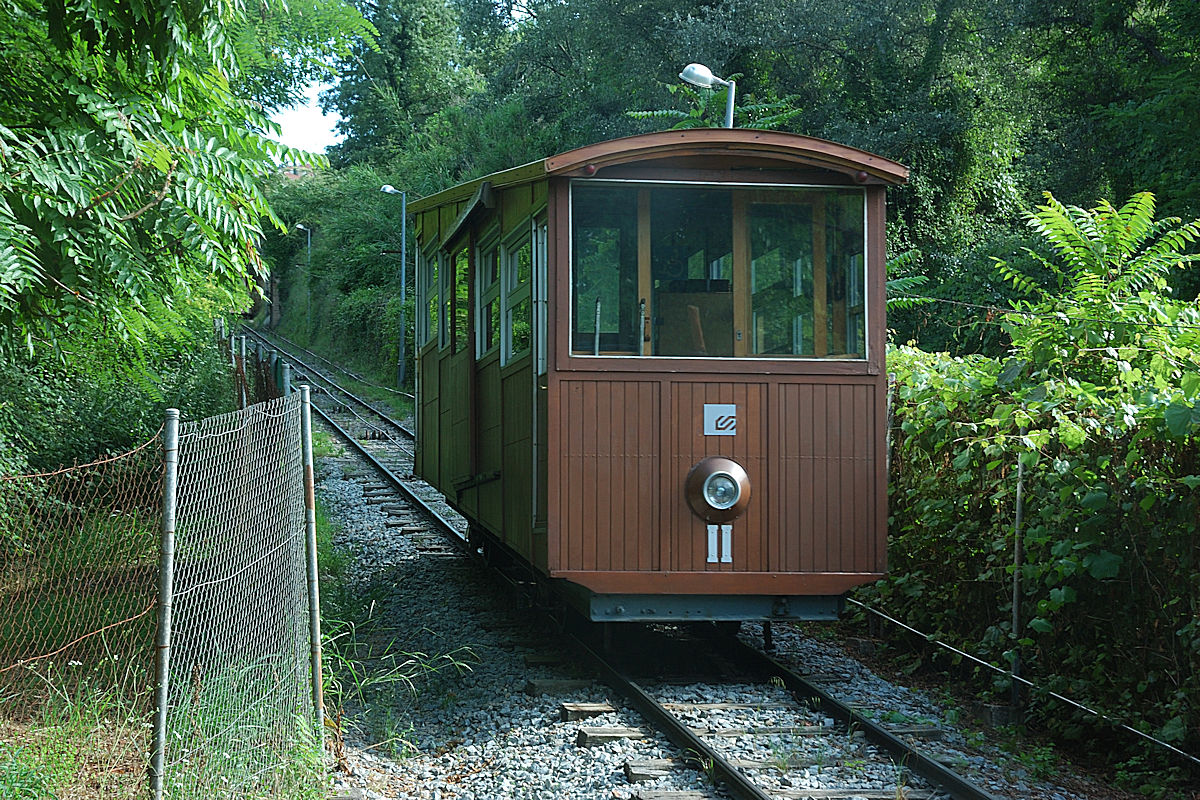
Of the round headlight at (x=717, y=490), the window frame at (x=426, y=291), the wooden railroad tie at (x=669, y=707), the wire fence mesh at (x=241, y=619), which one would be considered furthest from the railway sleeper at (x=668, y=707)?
the window frame at (x=426, y=291)

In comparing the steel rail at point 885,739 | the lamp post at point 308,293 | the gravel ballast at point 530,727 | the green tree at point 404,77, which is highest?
the green tree at point 404,77

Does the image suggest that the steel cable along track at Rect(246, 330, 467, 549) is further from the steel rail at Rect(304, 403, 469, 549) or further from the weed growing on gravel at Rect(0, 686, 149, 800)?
the weed growing on gravel at Rect(0, 686, 149, 800)

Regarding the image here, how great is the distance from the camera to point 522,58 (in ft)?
120

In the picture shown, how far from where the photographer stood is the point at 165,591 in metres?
4.02

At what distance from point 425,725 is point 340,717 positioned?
65 cm

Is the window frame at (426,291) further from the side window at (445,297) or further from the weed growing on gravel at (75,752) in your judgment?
the weed growing on gravel at (75,752)

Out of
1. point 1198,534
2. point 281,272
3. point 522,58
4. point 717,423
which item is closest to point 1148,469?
point 1198,534

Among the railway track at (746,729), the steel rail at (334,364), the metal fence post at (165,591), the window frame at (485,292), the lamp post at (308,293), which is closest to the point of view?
the metal fence post at (165,591)

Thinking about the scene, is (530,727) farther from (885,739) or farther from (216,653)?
(216,653)

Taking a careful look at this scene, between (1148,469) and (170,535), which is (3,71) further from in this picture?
(1148,469)

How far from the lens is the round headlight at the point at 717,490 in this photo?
22.5ft

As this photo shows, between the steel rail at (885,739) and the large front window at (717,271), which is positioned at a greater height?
the large front window at (717,271)

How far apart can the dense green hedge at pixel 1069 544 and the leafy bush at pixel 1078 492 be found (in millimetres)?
12

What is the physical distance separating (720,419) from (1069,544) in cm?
204
